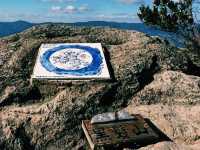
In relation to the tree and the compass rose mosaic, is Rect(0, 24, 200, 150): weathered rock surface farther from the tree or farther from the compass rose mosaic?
the tree

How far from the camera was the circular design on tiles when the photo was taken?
1022cm

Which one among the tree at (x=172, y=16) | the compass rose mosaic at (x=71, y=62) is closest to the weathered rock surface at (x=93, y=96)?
the compass rose mosaic at (x=71, y=62)

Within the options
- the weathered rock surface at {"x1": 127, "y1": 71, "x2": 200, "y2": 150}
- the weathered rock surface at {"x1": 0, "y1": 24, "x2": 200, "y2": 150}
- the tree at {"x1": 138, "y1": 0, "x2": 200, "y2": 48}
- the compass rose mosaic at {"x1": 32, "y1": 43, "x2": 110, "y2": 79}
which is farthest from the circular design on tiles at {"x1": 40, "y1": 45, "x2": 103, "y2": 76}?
the tree at {"x1": 138, "y1": 0, "x2": 200, "y2": 48}

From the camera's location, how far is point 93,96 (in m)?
9.88

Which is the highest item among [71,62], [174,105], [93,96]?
[71,62]

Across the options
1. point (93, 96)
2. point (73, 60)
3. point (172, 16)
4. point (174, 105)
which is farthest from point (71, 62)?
point (172, 16)

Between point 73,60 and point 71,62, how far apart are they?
11cm

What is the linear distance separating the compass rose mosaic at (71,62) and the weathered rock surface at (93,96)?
0.70 ft

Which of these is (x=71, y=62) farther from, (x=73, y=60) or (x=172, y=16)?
(x=172, y=16)

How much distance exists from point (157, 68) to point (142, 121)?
191 centimetres

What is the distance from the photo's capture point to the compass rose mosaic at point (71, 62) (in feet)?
33.1

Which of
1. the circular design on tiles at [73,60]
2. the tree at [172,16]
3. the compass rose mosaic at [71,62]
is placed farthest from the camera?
the tree at [172,16]

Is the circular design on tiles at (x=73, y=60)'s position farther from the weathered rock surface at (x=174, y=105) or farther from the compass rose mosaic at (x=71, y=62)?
the weathered rock surface at (x=174, y=105)

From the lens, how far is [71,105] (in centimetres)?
965
